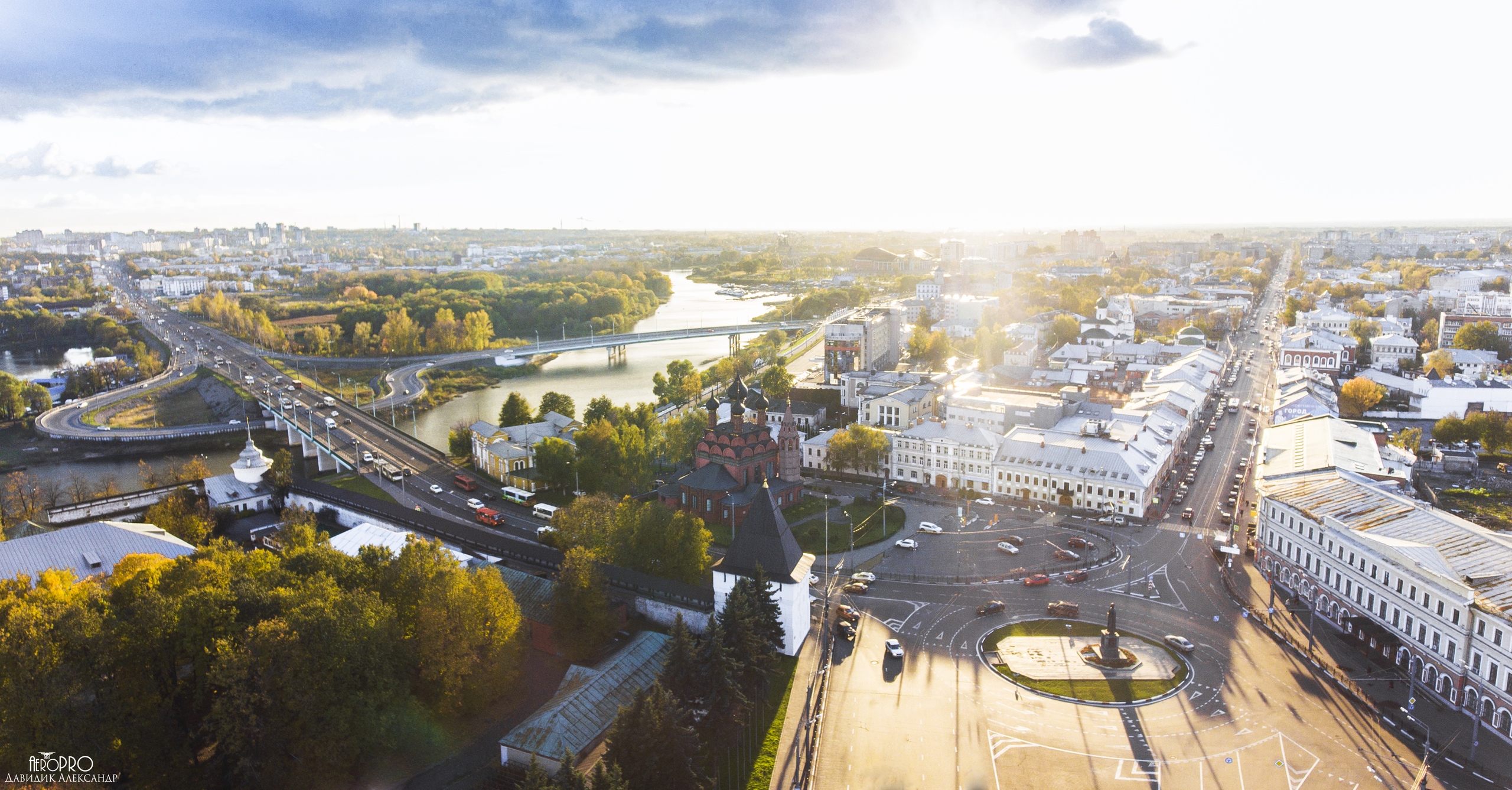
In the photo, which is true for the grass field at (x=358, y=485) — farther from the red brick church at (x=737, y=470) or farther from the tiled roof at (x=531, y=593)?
the tiled roof at (x=531, y=593)

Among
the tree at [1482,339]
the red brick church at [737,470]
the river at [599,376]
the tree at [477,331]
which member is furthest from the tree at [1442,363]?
A: the tree at [477,331]

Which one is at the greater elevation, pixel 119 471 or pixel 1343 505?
pixel 1343 505

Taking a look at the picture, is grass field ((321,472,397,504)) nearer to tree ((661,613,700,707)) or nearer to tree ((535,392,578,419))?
tree ((535,392,578,419))

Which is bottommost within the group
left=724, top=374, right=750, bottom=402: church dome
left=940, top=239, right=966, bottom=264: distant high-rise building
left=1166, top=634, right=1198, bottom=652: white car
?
left=1166, top=634, right=1198, bottom=652: white car

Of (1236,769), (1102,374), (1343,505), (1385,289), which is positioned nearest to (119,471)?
(1236,769)

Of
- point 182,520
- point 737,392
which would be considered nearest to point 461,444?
point 182,520

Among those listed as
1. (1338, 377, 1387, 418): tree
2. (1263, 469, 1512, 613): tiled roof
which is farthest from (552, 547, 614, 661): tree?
(1338, 377, 1387, 418): tree

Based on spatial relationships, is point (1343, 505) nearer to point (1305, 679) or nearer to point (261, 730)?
point (1305, 679)
